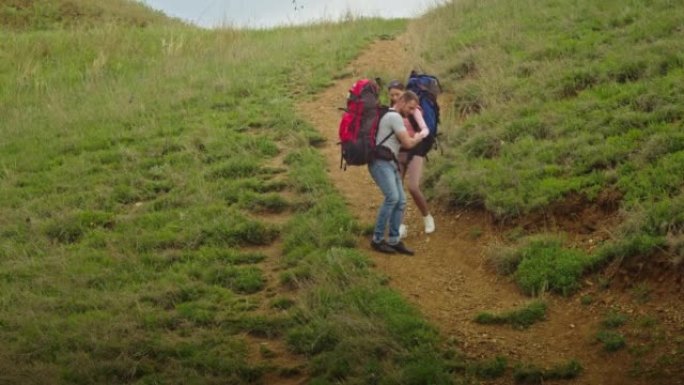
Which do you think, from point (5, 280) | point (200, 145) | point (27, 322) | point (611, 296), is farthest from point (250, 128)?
point (611, 296)

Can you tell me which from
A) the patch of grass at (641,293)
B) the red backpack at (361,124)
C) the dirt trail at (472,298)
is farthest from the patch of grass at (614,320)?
the red backpack at (361,124)

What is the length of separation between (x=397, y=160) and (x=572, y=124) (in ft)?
9.27

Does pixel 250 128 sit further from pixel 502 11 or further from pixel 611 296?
pixel 611 296

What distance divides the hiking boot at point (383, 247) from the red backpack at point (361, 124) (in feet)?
3.38

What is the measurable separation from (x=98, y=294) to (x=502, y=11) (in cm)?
1197

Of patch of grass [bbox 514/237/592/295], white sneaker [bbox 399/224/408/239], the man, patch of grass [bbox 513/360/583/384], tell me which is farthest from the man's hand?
patch of grass [bbox 513/360/583/384]

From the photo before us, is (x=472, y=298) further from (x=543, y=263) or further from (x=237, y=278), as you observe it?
(x=237, y=278)

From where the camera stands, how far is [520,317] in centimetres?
870

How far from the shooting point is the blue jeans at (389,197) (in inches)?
400

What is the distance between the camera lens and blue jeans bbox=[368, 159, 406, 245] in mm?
10156

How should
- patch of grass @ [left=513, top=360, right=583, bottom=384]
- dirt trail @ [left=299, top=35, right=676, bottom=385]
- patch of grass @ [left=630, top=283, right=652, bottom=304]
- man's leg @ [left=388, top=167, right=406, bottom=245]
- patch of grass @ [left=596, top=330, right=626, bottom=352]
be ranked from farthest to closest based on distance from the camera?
man's leg @ [left=388, top=167, right=406, bottom=245]
patch of grass @ [left=630, top=283, right=652, bottom=304]
dirt trail @ [left=299, top=35, right=676, bottom=385]
patch of grass @ [left=596, top=330, right=626, bottom=352]
patch of grass @ [left=513, top=360, right=583, bottom=384]

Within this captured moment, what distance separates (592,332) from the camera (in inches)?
326

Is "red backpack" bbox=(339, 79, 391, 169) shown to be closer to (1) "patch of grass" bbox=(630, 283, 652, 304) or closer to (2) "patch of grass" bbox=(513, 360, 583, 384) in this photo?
(1) "patch of grass" bbox=(630, 283, 652, 304)

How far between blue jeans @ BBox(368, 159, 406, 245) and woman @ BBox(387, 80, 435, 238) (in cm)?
30
